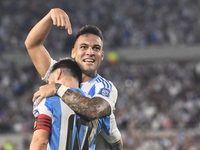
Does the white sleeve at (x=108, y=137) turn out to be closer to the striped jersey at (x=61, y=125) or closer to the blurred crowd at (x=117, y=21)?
the striped jersey at (x=61, y=125)

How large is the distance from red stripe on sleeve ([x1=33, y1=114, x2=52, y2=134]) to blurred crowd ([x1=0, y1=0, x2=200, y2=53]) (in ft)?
56.5

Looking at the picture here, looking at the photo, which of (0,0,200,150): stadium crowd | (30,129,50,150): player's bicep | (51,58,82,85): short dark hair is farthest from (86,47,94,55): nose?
(0,0,200,150): stadium crowd

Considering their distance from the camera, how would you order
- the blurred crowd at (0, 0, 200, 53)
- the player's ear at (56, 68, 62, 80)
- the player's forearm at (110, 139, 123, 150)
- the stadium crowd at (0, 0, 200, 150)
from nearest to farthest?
the player's ear at (56, 68, 62, 80)
the player's forearm at (110, 139, 123, 150)
the stadium crowd at (0, 0, 200, 150)
the blurred crowd at (0, 0, 200, 53)

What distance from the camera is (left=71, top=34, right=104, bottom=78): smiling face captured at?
3.51m

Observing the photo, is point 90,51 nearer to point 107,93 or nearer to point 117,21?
point 107,93

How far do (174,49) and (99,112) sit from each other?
17.1 meters

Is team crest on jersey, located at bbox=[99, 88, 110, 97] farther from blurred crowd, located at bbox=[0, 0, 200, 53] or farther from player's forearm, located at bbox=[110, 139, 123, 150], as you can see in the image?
blurred crowd, located at bbox=[0, 0, 200, 53]

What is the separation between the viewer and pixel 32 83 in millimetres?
16781

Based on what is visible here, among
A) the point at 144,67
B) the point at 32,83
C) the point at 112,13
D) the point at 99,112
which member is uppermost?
the point at 112,13

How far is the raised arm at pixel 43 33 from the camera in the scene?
2.96m

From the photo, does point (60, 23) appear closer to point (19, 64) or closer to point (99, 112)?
point (99, 112)

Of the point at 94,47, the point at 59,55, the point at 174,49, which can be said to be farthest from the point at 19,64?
the point at 94,47

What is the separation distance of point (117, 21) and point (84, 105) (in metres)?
18.7

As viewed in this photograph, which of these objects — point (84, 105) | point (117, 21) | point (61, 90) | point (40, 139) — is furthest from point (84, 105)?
point (117, 21)
